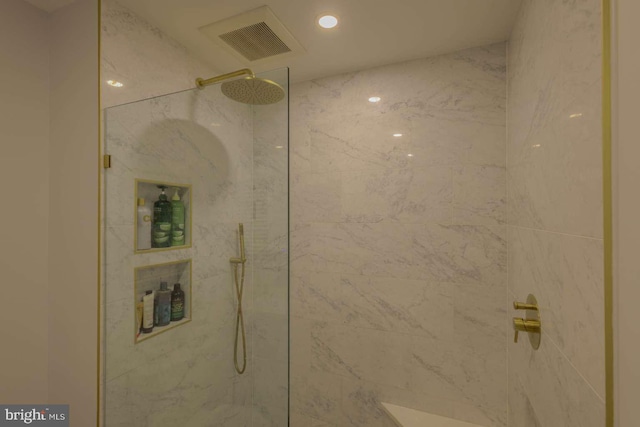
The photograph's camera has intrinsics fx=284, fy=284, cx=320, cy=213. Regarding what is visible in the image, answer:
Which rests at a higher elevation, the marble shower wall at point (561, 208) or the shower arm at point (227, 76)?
the shower arm at point (227, 76)

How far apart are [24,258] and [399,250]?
68.9 inches

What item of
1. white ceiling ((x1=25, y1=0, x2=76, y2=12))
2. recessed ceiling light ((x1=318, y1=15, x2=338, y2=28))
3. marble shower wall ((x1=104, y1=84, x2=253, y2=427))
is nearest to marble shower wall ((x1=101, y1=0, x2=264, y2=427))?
marble shower wall ((x1=104, y1=84, x2=253, y2=427))

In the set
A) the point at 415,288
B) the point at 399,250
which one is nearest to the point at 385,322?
the point at 415,288

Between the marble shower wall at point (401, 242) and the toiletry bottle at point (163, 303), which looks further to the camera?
the marble shower wall at point (401, 242)

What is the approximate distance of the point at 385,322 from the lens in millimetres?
1646

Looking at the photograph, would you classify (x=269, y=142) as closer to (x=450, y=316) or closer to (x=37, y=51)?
(x=37, y=51)

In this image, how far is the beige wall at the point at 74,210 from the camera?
1172mm

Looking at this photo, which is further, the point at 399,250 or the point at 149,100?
the point at 399,250

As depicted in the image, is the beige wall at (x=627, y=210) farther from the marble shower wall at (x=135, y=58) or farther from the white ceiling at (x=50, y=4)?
the white ceiling at (x=50, y=4)

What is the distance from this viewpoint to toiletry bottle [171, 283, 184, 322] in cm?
125

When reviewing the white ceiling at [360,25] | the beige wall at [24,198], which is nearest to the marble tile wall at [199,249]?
the white ceiling at [360,25]

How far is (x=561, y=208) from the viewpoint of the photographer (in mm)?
773

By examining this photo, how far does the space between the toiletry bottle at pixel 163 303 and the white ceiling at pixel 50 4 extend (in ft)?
4.21

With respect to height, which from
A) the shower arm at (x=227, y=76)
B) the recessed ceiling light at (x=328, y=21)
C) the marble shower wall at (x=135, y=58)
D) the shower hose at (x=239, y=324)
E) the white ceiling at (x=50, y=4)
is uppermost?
the white ceiling at (x=50, y=4)
